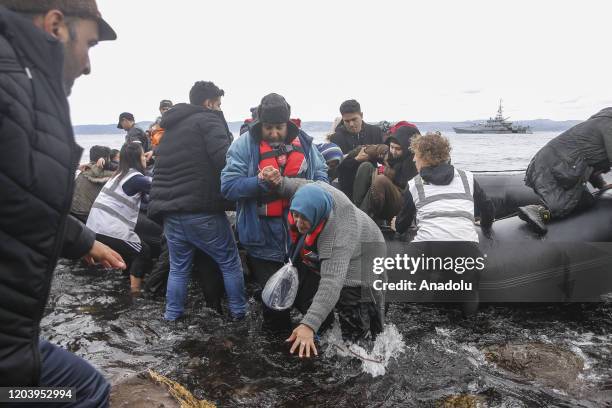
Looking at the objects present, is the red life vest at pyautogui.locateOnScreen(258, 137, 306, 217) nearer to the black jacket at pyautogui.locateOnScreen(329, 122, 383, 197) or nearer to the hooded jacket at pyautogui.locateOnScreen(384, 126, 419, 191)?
the hooded jacket at pyautogui.locateOnScreen(384, 126, 419, 191)

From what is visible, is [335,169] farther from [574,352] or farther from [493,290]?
[574,352]

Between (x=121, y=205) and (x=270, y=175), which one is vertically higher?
(x=270, y=175)

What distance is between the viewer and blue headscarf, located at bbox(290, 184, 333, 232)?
321 centimetres

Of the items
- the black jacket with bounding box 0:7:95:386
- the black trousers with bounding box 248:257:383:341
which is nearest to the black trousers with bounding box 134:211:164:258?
the black trousers with bounding box 248:257:383:341

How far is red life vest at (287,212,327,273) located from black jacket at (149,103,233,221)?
40.5 inches

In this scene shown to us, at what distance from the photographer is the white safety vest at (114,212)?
204 inches

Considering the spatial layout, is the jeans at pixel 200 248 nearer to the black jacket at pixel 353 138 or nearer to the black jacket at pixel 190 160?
the black jacket at pixel 190 160

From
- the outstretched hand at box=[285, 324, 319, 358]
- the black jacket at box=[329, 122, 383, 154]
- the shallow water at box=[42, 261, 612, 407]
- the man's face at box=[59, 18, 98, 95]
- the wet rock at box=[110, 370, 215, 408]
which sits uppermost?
the man's face at box=[59, 18, 98, 95]

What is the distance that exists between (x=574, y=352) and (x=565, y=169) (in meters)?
1.97

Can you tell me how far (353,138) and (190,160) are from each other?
2.94 m

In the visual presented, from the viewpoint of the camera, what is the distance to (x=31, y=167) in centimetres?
135

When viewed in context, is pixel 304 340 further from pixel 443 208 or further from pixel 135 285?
pixel 135 285

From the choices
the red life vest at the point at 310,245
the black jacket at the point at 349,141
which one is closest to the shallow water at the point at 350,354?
the red life vest at the point at 310,245

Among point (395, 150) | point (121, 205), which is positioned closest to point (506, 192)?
point (395, 150)
